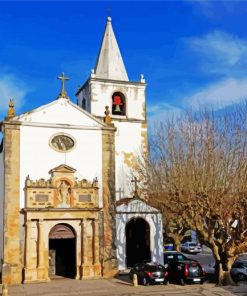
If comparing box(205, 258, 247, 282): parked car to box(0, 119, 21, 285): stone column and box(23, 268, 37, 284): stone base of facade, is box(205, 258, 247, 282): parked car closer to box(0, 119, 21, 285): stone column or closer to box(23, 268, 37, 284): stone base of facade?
box(23, 268, 37, 284): stone base of facade

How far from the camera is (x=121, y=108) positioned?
36375 mm

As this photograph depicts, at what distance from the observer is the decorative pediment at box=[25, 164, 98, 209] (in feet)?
93.5

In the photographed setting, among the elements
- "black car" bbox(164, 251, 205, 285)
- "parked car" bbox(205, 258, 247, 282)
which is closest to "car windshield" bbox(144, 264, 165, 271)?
"black car" bbox(164, 251, 205, 285)

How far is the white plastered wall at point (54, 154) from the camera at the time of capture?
29.2 m

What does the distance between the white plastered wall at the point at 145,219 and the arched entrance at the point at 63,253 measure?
10.3ft

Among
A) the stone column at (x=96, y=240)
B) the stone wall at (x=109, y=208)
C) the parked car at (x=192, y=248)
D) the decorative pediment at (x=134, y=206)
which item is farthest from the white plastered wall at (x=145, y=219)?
the parked car at (x=192, y=248)

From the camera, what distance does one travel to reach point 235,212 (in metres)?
24.5

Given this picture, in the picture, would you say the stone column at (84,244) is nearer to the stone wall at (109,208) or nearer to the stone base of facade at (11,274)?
the stone wall at (109,208)

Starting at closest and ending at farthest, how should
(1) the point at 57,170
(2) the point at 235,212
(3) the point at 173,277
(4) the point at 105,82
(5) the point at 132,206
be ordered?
(2) the point at 235,212 < (3) the point at 173,277 < (1) the point at 57,170 < (5) the point at 132,206 < (4) the point at 105,82

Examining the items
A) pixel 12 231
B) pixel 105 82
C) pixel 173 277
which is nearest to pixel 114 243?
pixel 173 277

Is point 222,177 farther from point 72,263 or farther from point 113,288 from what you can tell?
point 72,263

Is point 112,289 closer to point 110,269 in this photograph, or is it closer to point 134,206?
point 110,269

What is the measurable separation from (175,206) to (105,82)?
551 inches

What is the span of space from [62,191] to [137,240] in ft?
23.6
